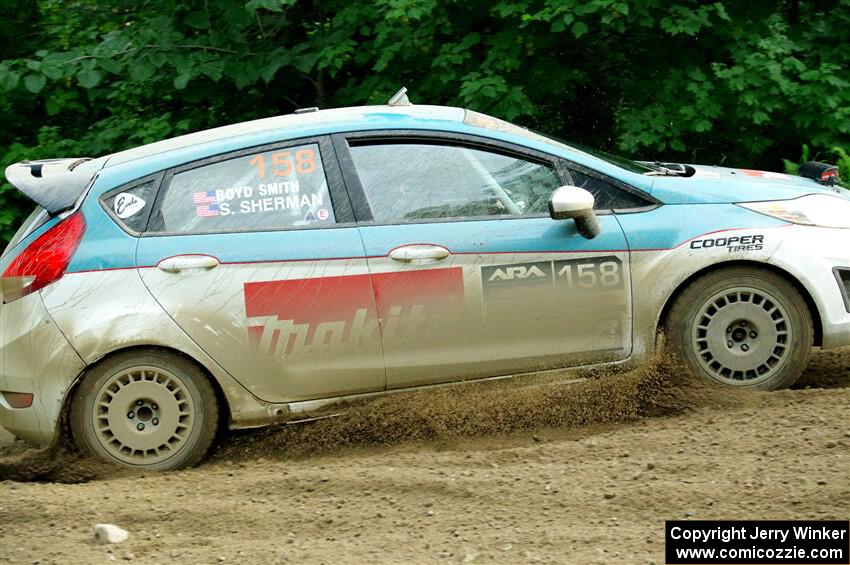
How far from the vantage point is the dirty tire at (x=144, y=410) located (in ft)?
18.1

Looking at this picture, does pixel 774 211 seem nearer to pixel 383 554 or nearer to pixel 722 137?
pixel 383 554

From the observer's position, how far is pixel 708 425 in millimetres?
5375

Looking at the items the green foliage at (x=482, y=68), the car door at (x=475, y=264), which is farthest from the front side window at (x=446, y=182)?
the green foliage at (x=482, y=68)

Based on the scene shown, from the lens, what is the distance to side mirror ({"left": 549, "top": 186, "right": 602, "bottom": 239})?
5387 millimetres

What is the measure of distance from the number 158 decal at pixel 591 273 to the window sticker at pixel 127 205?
6.75 ft

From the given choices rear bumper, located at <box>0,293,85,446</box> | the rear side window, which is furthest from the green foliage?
rear bumper, located at <box>0,293,85,446</box>

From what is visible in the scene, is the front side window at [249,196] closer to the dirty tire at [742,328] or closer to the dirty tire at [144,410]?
the dirty tire at [144,410]

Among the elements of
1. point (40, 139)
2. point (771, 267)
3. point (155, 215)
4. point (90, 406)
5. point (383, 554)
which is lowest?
point (383, 554)

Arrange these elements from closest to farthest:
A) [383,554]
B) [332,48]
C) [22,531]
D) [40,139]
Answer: [383,554] < [22,531] < [332,48] < [40,139]

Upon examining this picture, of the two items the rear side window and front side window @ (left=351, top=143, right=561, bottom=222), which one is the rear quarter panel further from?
front side window @ (left=351, top=143, right=561, bottom=222)

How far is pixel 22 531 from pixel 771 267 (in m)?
3.66

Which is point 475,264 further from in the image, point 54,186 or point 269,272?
point 54,186

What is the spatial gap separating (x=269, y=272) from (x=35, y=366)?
122 centimetres

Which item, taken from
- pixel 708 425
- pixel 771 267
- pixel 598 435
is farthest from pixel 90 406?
pixel 771 267
